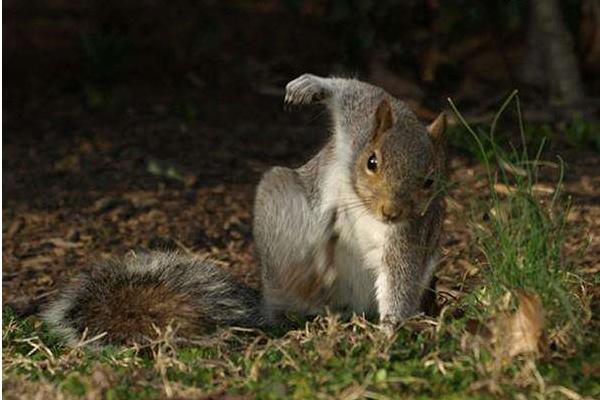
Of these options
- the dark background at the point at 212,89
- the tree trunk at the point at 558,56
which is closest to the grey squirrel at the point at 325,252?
the dark background at the point at 212,89

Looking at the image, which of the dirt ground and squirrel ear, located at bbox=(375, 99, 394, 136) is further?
the dirt ground

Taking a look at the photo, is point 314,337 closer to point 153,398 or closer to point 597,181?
point 153,398

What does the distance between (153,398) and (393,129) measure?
132 cm

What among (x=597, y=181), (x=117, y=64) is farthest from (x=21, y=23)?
(x=597, y=181)

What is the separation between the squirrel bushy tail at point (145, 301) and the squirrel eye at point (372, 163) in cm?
70

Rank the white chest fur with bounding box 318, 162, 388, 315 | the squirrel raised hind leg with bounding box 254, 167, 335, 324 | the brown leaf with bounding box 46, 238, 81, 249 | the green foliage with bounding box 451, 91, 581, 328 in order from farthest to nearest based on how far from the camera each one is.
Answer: the brown leaf with bounding box 46, 238, 81, 249, the squirrel raised hind leg with bounding box 254, 167, 335, 324, the white chest fur with bounding box 318, 162, 388, 315, the green foliage with bounding box 451, 91, 581, 328

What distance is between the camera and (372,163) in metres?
4.68

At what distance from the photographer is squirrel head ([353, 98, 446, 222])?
4.60m

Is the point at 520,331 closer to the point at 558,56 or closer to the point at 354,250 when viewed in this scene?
the point at 354,250

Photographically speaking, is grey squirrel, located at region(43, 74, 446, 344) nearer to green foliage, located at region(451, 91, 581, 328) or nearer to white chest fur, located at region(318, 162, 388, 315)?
white chest fur, located at region(318, 162, 388, 315)

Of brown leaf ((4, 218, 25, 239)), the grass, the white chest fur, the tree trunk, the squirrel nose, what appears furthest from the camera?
the tree trunk

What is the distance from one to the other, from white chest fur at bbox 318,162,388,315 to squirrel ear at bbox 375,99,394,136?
225mm

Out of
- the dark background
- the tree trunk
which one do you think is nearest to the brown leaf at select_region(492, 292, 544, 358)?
the dark background

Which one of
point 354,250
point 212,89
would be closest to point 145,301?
point 354,250
